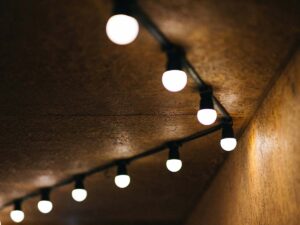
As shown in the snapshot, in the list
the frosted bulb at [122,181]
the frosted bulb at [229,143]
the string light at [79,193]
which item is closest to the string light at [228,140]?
the frosted bulb at [229,143]

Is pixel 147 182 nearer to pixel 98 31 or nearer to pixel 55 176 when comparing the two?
pixel 55 176

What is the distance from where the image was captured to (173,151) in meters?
4.76

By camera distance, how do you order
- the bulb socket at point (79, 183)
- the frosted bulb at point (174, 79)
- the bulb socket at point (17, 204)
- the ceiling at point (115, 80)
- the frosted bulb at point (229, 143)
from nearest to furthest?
the ceiling at point (115, 80)
the frosted bulb at point (174, 79)
the frosted bulb at point (229, 143)
the bulb socket at point (79, 183)
the bulb socket at point (17, 204)

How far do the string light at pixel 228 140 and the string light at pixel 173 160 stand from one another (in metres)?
0.69

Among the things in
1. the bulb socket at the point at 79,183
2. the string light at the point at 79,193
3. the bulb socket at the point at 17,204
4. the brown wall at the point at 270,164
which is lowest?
the brown wall at the point at 270,164

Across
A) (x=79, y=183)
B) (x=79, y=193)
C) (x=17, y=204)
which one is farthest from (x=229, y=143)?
(x=17, y=204)

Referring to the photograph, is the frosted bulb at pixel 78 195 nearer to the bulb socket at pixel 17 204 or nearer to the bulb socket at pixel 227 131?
the bulb socket at pixel 17 204

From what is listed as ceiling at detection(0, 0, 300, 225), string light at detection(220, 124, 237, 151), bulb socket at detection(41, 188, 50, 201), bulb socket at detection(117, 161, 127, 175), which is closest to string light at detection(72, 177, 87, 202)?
ceiling at detection(0, 0, 300, 225)

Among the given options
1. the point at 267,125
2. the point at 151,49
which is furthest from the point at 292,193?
the point at 151,49

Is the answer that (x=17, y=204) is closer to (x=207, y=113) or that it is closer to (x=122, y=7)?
(x=207, y=113)

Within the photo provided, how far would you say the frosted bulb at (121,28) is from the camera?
99.0 inches

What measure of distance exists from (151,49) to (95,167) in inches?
112

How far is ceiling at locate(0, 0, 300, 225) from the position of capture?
9.21 ft

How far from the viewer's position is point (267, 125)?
377 centimetres
